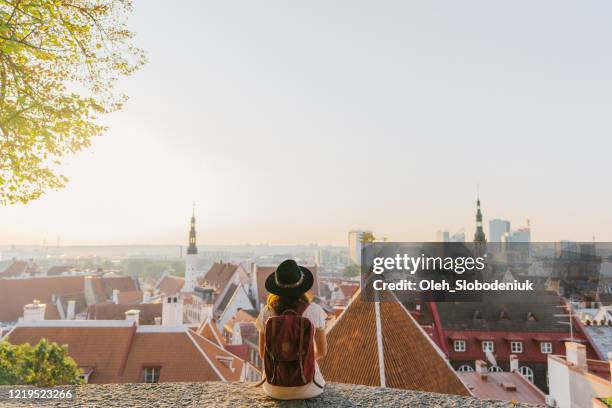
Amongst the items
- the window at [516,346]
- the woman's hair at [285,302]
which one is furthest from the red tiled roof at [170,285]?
the woman's hair at [285,302]

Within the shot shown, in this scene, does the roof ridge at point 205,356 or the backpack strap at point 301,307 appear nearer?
the backpack strap at point 301,307

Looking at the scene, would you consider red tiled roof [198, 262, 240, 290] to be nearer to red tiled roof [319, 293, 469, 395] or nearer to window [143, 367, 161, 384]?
window [143, 367, 161, 384]

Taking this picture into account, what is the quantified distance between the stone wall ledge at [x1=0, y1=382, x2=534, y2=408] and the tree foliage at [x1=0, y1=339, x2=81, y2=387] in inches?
271

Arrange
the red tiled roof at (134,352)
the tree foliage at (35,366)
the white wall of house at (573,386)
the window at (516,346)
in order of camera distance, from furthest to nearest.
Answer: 1. the window at (516,346)
2. the red tiled roof at (134,352)
3. the white wall of house at (573,386)
4. the tree foliage at (35,366)

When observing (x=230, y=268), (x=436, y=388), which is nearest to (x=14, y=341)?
(x=436, y=388)

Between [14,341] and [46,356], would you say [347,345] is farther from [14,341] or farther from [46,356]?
[14,341]

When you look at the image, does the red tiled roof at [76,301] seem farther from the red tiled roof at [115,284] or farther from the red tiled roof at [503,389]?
the red tiled roof at [503,389]

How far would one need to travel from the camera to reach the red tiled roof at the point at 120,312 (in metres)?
26.6

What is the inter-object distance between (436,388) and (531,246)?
37.2m

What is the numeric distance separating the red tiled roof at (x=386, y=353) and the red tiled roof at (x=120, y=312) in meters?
21.1

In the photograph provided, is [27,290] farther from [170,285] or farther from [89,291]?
[170,285]

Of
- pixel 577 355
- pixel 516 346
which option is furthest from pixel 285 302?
pixel 516 346

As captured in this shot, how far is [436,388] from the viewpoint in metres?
7.66

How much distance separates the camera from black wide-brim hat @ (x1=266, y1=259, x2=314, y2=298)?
321 cm
